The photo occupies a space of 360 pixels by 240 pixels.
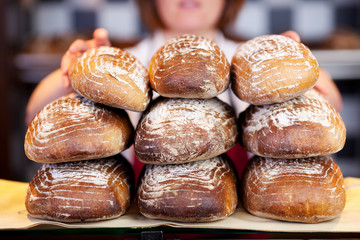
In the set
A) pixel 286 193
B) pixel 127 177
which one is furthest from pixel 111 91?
pixel 286 193

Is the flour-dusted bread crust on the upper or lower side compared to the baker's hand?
lower

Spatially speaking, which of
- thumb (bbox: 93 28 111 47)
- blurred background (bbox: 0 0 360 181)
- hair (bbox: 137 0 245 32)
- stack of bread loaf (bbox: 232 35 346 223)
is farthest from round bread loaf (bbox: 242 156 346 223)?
blurred background (bbox: 0 0 360 181)

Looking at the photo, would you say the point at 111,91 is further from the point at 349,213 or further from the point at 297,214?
the point at 349,213

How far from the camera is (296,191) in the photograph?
2.90 feet

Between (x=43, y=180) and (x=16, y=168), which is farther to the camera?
(x=16, y=168)

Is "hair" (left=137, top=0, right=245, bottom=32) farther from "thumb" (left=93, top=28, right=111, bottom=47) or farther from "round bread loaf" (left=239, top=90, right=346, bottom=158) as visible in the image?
"round bread loaf" (left=239, top=90, right=346, bottom=158)

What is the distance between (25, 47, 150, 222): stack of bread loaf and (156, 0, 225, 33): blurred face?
0.76 meters

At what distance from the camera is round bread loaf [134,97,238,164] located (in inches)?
34.6

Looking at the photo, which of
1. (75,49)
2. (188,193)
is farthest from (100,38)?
(188,193)

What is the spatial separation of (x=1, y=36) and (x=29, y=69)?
32cm

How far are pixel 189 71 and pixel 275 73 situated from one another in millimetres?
203

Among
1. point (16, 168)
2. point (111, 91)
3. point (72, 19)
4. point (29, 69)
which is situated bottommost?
point (16, 168)

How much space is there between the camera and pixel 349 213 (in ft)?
3.08

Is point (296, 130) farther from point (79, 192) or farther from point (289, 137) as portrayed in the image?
point (79, 192)
